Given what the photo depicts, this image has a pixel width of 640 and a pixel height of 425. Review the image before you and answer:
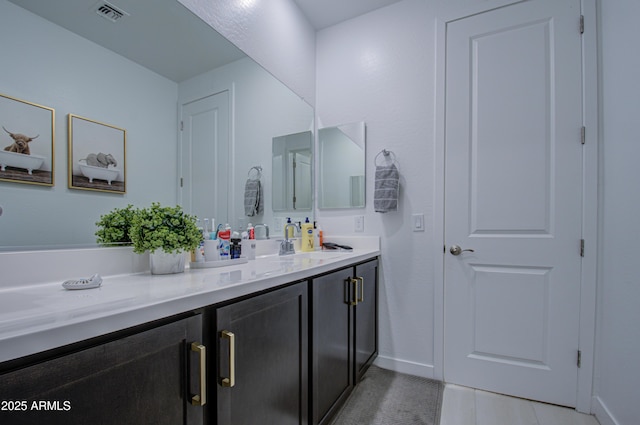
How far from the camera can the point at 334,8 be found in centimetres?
218

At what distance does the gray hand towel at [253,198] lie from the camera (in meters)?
1.74

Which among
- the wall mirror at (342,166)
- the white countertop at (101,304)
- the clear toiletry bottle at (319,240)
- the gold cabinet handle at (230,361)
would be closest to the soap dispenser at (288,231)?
the clear toiletry bottle at (319,240)

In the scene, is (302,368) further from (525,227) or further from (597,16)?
(597,16)

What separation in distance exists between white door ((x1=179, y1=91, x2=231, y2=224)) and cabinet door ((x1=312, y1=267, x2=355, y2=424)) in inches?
25.1

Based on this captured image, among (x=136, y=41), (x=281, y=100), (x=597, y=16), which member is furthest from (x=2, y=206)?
(x=597, y=16)

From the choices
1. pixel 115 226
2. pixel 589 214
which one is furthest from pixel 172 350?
pixel 589 214

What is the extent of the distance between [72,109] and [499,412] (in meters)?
2.35

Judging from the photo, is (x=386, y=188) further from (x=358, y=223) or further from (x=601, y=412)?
(x=601, y=412)

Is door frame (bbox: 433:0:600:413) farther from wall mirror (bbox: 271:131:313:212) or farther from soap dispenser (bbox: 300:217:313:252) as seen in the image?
wall mirror (bbox: 271:131:313:212)

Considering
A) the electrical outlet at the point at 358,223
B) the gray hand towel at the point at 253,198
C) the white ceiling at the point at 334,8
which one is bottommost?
the electrical outlet at the point at 358,223

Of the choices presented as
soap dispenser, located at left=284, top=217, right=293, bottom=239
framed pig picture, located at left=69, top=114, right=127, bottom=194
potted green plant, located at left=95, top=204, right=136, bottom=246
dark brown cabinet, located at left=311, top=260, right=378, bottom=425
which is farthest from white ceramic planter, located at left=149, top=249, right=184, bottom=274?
soap dispenser, located at left=284, top=217, right=293, bottom=239

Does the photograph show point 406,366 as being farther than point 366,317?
Yes

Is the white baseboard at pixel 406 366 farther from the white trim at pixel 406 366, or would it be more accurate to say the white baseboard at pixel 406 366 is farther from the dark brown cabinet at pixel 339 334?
the dark brown cabinet at pixel 339 334

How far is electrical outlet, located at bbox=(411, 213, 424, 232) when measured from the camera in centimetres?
197
